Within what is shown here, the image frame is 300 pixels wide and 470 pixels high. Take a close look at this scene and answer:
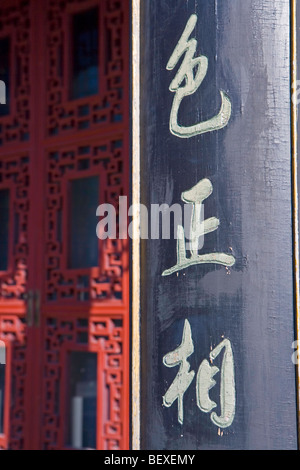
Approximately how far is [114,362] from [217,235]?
4.70 ft

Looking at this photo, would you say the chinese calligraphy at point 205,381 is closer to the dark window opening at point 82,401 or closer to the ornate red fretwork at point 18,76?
the dark window opening at point 82,401

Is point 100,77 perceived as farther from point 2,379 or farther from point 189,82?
point 2,379

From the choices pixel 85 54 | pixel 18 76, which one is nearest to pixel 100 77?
pixel 85 54

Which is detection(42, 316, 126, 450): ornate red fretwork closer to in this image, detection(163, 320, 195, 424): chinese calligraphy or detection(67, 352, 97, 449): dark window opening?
detection(67, 352, 97, 449): dark window opening

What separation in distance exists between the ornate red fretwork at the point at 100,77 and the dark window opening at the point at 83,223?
0.29 m

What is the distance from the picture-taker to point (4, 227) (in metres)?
3.67

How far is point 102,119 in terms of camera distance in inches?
130

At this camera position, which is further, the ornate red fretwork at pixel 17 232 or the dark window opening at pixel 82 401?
the ornate red fretwork at pixel 17 232

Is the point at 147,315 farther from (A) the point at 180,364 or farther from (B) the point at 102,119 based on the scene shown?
(B) the point at 102,119

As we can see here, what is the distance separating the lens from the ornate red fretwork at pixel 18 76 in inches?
141

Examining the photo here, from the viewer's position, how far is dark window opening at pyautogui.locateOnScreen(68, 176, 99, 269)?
3318 millimetres

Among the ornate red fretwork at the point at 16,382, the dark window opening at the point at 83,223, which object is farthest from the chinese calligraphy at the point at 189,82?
the ornate red fretwork at the point at 16,382

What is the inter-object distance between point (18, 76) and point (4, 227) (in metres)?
0.81
